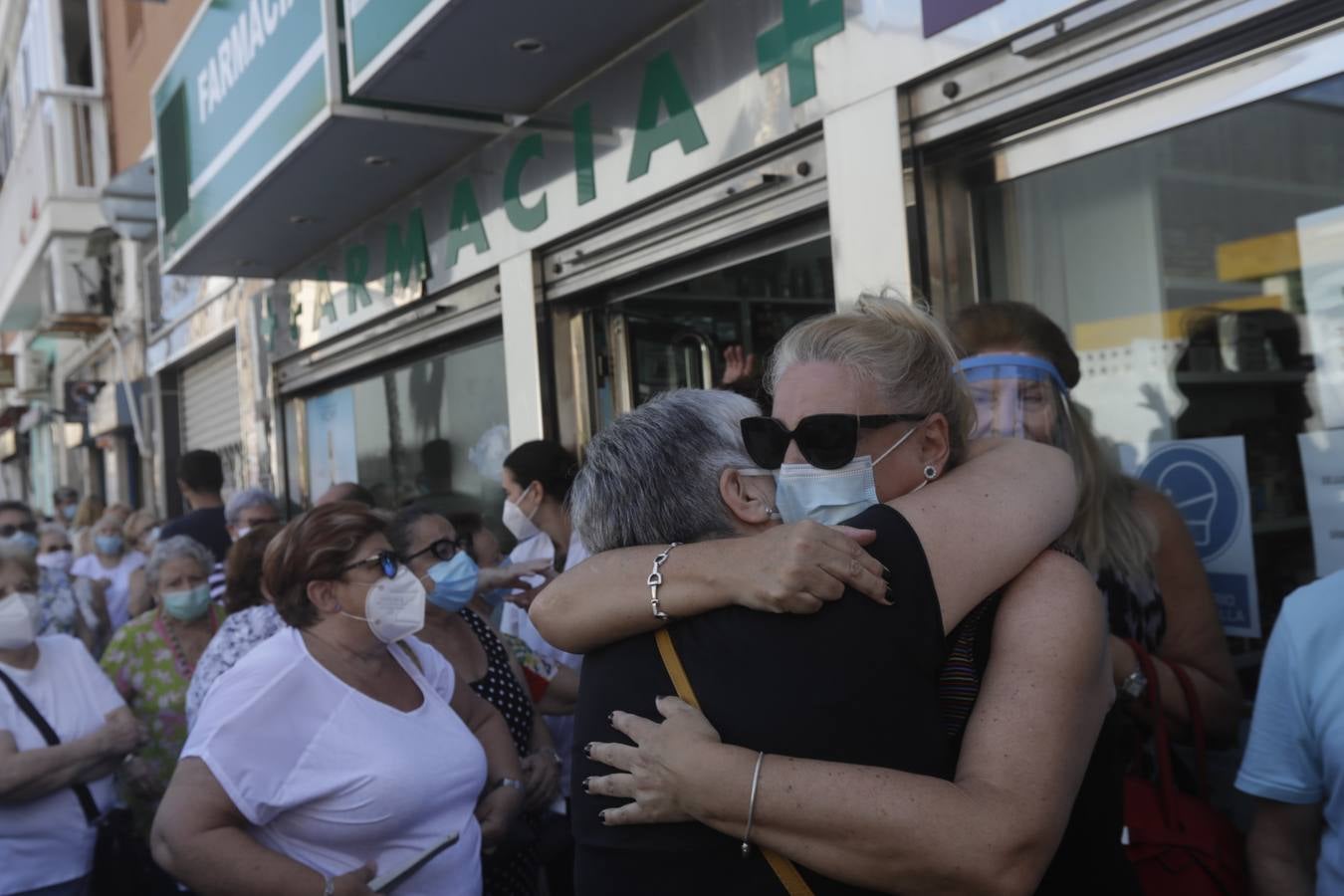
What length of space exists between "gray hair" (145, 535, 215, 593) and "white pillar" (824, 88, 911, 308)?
290 cm

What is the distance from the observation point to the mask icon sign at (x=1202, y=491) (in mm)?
3160

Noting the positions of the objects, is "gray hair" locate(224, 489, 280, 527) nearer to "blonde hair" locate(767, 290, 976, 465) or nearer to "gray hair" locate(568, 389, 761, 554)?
"gray hair" locate(568, 389, 761, 554)

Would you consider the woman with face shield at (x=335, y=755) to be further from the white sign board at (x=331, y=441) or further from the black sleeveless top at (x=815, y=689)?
the white sign board at (x=331, y=441)

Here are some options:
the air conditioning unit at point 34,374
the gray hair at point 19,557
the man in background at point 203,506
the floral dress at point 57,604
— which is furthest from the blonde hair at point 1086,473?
the air conditioning unit at point 34,374

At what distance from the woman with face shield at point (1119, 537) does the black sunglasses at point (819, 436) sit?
1034 millimetres

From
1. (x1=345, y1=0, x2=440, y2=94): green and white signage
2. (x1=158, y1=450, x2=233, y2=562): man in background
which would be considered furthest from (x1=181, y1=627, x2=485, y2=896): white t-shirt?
(x1=158, y1=450, x2=233, y2=562): man in background

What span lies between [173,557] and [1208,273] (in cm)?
400

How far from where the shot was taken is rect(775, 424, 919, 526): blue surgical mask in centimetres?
165

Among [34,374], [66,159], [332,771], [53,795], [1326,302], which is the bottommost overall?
[53,795]

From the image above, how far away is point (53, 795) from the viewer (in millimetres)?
3598

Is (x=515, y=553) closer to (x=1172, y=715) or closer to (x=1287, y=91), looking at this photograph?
(x=1172, y=715)

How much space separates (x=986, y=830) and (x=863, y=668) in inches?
9.3

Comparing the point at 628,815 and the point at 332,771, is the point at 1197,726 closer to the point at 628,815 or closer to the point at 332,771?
the point at 628,815

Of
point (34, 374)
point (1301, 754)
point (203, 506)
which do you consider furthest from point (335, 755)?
point (34, 374)
